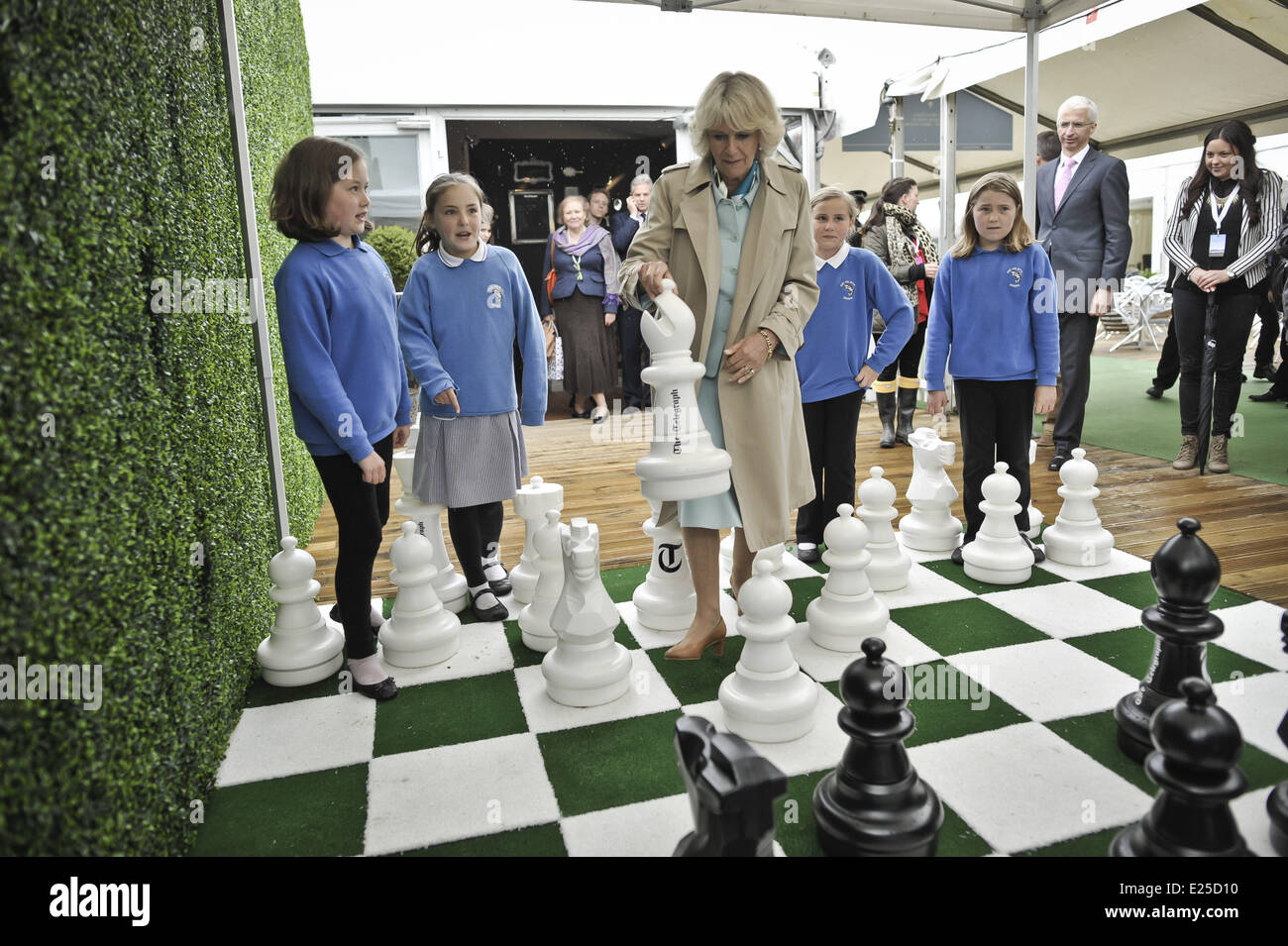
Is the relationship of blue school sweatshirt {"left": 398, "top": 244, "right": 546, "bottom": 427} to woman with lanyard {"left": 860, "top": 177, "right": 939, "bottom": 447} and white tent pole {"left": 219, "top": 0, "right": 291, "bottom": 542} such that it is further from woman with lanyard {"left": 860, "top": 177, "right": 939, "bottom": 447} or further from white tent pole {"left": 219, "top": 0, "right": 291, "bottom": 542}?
woman with lanyard {"left": 860, "top": 177, "right": 939, "bottom": 447}

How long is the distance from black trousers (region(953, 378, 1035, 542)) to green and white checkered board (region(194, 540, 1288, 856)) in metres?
0.49

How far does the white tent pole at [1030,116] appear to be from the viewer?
12.8ft

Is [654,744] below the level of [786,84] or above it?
below

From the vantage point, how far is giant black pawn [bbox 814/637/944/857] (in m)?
1.17

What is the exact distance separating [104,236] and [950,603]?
6.93 ft

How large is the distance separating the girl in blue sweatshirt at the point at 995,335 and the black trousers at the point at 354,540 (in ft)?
5.84

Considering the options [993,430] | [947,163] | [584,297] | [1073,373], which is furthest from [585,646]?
[947,163]

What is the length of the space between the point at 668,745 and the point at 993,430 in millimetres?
1645

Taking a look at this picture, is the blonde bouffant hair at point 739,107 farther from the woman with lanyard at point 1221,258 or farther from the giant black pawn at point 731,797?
the woman with lanyard at point 1221,258

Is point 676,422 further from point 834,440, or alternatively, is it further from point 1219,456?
point 1219,456

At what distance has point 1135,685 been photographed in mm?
1799

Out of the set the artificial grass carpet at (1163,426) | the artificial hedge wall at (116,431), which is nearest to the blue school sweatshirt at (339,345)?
the artificial hedge wall at (116,431)
